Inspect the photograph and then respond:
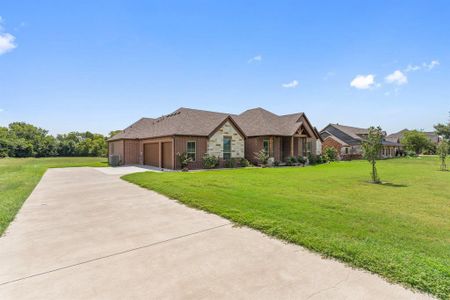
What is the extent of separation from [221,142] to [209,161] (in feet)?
7.45

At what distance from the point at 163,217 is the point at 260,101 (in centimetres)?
2696

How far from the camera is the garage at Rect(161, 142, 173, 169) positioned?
1922 centimetres

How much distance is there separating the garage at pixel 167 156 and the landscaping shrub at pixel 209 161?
112 inches

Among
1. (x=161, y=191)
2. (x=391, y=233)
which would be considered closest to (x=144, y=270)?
(x=391, y=233)

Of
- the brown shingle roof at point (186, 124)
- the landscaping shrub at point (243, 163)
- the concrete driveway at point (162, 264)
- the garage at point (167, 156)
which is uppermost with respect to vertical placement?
the brown shingle roof at point (186, 124)

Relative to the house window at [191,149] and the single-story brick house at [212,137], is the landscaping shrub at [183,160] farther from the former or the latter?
the house window at [191,149]

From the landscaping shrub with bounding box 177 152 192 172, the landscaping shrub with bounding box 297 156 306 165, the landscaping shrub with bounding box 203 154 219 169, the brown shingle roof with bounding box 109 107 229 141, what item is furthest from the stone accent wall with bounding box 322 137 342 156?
the landscaping shrub with bounding box 177 152 192 172

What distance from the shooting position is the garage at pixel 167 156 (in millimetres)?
19219

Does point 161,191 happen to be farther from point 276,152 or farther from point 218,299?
point 276,152

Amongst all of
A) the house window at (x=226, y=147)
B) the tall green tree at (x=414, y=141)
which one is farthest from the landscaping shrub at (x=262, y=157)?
the tall green tree at (x=414, y=141)

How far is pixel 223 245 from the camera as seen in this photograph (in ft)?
13.8

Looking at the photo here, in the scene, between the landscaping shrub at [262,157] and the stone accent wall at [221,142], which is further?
the landscaping shrub at [262,157]

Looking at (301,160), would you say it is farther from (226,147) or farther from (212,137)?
(212,137)

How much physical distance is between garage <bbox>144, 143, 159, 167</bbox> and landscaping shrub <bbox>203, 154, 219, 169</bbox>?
4.93 metres
